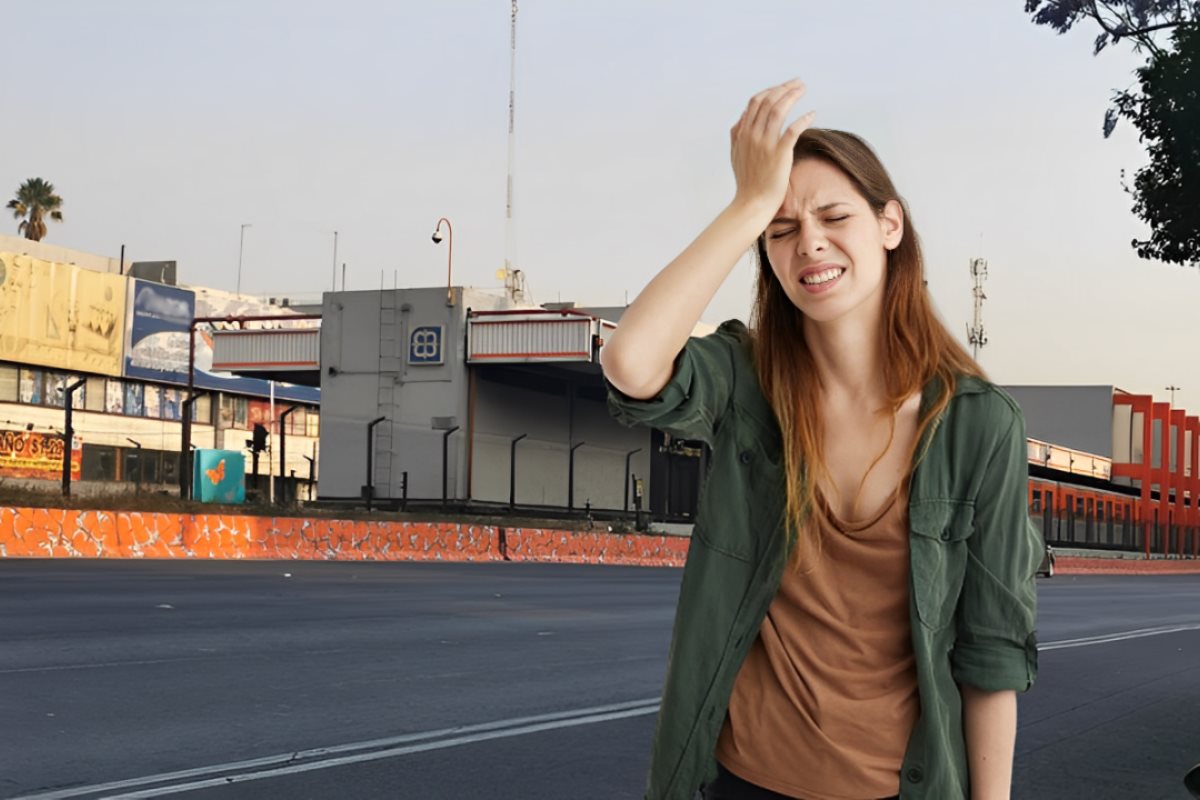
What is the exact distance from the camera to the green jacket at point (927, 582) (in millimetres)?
2236

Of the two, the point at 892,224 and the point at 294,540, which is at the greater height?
the point at 892,224

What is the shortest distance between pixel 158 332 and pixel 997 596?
7738 cm

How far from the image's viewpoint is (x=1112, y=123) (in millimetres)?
13922

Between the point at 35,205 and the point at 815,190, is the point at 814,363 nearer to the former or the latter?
the point at 815,190

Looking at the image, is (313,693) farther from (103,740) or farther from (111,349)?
(111,349)

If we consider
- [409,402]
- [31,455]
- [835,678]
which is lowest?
[31,455]

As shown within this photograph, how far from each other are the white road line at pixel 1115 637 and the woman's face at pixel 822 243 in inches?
586

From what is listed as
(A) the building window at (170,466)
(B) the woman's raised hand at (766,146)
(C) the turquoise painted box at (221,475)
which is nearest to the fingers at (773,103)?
(B) the woman's raised hand at (766,146)

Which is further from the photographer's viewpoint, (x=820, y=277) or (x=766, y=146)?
(x=820, y=277)

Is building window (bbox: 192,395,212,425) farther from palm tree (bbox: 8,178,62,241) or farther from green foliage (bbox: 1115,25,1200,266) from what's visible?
green foliage (bbox: 1115,25,1200,266)

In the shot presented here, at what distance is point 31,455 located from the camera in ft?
224

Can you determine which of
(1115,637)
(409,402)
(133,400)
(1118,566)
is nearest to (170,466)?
(133,400)

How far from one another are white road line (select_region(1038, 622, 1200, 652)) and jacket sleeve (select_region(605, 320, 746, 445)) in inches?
585

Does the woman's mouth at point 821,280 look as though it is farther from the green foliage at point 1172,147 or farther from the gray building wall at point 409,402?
the gray building wall at point 409,402
